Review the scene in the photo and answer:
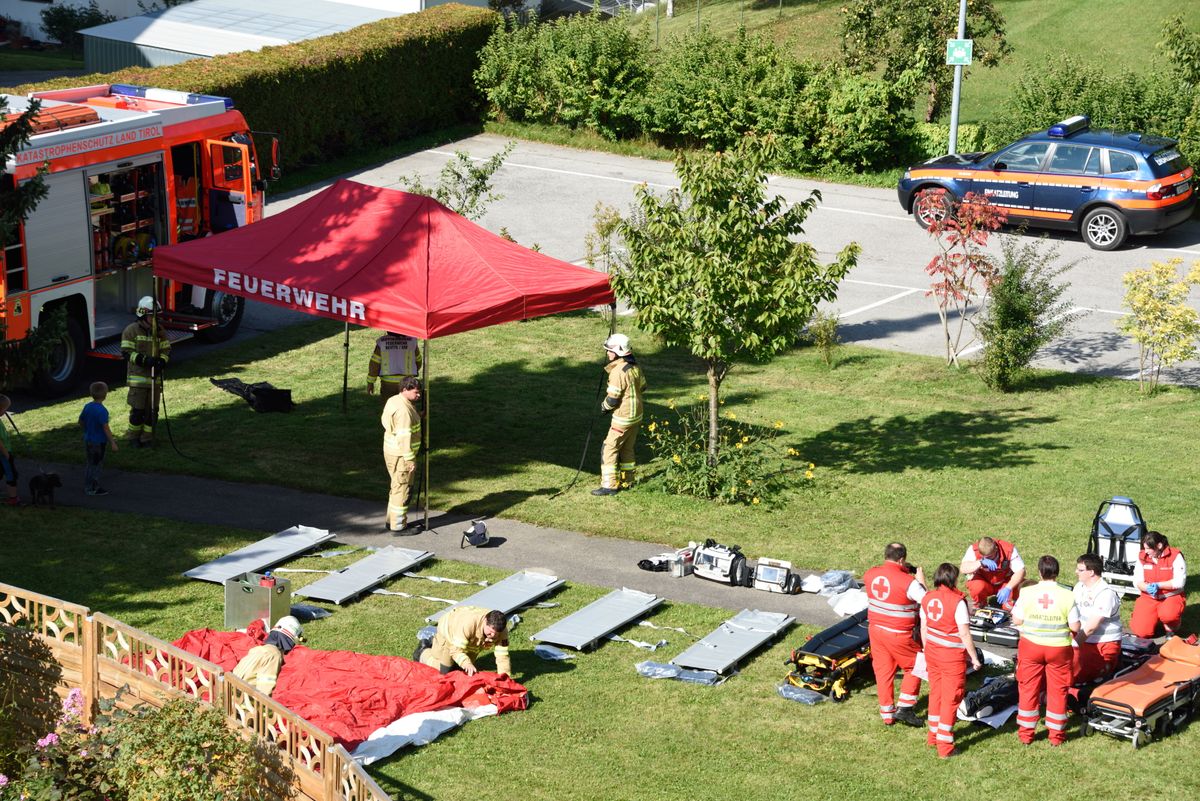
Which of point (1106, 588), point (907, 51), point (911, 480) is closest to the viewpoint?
point (1106, 588)

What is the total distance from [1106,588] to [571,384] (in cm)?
1041

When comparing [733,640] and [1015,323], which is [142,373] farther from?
[1015,323]

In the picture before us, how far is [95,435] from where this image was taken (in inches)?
631

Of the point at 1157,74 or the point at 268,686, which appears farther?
the point at 1157,74

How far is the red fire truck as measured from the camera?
62.8ft

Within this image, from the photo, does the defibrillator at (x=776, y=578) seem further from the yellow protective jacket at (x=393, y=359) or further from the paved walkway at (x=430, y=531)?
the yellow protective jacket at (x=393, y=359)

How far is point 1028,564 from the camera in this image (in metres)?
14.3

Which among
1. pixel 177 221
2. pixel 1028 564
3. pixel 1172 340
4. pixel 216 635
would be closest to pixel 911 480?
pixel 1028 564

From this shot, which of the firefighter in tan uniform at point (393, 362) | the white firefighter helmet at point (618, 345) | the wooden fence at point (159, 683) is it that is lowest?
the wooden fence at point (159, 683)

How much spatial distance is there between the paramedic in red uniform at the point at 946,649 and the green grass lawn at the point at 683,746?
24cm

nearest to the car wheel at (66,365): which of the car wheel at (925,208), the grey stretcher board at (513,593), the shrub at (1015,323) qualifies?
the grey stretcher board at (513,593)

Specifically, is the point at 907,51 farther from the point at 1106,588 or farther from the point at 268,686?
the point at 268,686

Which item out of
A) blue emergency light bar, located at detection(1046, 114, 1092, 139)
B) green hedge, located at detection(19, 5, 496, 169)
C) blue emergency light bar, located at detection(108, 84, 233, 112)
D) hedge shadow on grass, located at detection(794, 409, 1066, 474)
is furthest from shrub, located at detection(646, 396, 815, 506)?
green hedge, located at detection(19, 5, 496, 169)

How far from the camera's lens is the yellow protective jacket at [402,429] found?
15.2m
